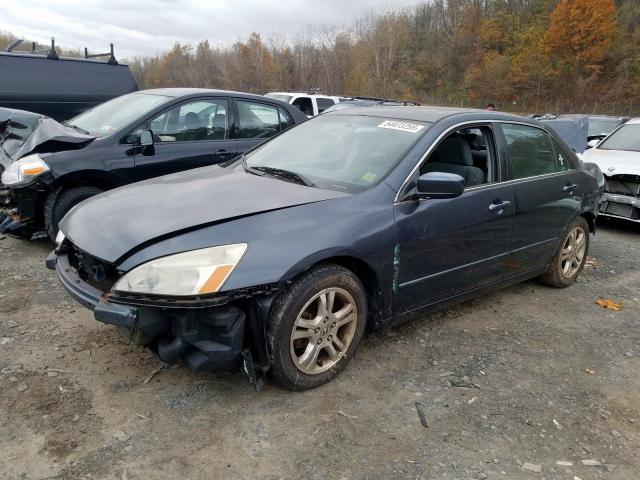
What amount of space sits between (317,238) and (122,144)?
3247 mm

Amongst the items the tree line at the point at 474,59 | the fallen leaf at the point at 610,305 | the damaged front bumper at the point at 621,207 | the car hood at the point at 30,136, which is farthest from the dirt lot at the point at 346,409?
the tree line at the point at 474,59

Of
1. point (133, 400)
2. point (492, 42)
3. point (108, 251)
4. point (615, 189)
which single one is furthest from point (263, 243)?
point (492, 42)

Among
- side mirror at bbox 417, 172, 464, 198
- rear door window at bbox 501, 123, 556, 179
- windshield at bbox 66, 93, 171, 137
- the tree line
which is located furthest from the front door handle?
the tree line

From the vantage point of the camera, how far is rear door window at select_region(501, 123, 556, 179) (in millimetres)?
4207

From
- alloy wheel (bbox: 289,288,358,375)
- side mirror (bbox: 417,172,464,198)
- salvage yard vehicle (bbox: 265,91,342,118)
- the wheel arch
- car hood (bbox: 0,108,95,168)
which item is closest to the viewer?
alloy wheel (bbox: 289,288,358,375)

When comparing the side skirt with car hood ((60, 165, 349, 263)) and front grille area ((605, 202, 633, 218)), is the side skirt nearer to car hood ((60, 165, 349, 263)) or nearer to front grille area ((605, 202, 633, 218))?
car hood ((60, 165, 349, 263))

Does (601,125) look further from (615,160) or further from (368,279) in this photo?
(368,279)

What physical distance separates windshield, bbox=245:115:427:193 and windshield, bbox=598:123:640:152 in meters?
6.10

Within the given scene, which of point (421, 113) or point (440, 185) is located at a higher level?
point (421, 113)

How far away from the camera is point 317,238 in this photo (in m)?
2.90

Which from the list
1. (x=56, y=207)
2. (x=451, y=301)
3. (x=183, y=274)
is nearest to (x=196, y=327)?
(x=183, y=274)

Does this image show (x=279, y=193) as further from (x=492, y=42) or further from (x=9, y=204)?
(x=492, y=42)

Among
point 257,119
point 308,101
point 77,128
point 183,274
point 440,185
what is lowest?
point 183,274

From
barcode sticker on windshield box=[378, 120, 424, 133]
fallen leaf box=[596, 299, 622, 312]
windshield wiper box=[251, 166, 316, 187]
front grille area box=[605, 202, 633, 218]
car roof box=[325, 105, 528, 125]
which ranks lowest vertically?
fallen leaf box=[596, 299, 622, 312]
